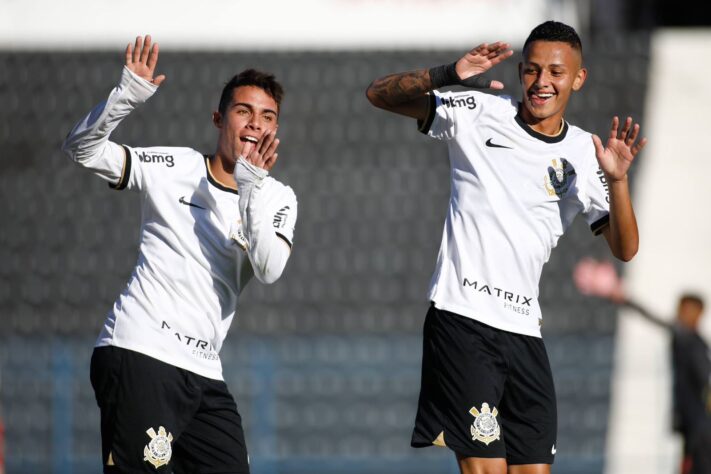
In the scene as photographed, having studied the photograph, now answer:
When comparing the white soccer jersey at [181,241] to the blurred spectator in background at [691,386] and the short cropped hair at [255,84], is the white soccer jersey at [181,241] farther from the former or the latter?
the blurred spectator in background at [691,386]

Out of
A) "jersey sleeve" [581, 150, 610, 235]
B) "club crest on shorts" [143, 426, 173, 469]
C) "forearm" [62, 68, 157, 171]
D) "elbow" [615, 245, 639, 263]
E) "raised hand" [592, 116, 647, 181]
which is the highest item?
"forearm" [62, 68, 157, 171]

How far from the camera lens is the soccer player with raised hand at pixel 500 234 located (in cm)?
503

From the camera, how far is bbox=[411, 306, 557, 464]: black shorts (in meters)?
5.00

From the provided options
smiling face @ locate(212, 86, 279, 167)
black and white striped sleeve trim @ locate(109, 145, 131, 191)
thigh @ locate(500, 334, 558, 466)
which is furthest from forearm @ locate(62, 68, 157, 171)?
thigh @ locate(500, 334, 558, 466)

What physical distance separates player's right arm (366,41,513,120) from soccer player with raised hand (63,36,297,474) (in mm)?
489

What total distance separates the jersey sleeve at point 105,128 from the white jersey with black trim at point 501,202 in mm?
1172

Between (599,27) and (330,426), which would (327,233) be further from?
(599,27)

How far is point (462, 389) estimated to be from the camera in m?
5.02

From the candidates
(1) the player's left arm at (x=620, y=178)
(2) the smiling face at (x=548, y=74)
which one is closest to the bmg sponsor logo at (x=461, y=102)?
(2) the smiling face at (x=548, y=74)

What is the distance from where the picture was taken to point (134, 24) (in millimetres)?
14445

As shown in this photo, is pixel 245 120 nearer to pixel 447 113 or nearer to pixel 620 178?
pixel 447 113

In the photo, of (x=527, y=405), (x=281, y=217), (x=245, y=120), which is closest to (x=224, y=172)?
(x=245, y=120)

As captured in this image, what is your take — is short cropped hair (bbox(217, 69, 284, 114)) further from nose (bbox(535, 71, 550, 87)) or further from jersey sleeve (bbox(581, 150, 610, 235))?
jersey sleeve (bbox(581, 150, 610, 235))

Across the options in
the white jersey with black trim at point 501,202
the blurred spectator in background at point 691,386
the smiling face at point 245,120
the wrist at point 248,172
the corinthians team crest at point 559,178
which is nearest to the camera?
the wrist at point 248,172
